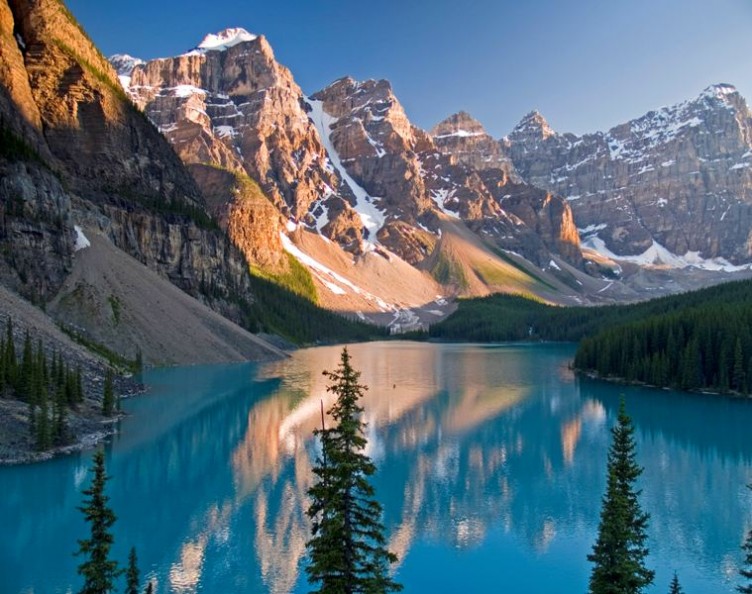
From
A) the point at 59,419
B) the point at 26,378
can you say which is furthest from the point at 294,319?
the point at 59,419

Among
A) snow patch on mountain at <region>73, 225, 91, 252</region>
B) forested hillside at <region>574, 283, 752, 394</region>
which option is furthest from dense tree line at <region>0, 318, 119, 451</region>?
forested hillside at <region>574, 283, 752, 394</region>

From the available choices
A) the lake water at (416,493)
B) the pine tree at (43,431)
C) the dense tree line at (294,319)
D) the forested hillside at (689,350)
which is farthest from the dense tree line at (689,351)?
the dense tree line at (294,319)

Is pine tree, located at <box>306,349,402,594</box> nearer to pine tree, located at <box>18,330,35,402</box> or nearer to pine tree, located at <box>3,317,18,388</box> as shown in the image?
pine tree, located at <box>18,330,35,402</box>

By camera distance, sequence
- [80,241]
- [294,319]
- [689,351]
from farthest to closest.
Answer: [294,319] → [80,241] → [689,351]

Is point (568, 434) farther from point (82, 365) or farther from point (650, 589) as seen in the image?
point (82, 365)

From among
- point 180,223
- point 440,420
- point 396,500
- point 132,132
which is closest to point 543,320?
point 180,223

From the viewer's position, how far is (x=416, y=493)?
33.8 metres

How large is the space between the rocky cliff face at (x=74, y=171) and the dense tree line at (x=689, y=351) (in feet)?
249

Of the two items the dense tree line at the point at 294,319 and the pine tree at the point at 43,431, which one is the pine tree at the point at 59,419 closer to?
the pine tree at the point at 43,431

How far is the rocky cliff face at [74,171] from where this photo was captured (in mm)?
82500

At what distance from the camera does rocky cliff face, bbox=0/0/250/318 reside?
271 ft

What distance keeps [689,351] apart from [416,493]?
53.6 m

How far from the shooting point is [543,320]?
19588cm

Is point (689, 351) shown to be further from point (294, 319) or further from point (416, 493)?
point (294, 319)
